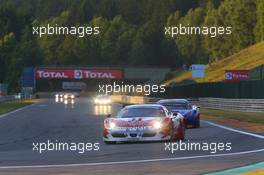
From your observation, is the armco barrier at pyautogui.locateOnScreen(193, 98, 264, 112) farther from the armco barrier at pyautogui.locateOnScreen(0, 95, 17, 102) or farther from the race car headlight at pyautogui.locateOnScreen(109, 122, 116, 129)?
the race car headlight at pyautogui.locateOnScreen(109, 122, 116, 129)

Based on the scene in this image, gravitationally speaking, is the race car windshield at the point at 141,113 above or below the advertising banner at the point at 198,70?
below

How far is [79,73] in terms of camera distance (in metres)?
128

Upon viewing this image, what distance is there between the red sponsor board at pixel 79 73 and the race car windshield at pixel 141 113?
4185 inches

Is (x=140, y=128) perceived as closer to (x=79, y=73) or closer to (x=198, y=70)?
(x=198, y=70)

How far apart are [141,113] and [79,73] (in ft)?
352

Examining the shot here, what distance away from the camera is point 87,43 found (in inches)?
7096

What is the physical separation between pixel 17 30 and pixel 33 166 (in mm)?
140960

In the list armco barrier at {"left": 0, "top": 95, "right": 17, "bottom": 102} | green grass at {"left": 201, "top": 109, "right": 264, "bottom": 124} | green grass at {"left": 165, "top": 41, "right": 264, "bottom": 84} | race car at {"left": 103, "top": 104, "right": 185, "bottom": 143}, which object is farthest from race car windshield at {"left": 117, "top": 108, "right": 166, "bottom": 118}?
green grass at {"left": 165, "top": 41, "right": 264, "bottom": 84}

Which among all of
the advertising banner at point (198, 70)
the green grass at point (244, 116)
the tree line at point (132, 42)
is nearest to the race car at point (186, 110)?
the green grass at point (244, 116)

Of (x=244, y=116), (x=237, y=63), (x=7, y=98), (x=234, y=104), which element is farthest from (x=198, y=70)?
(x=244, y=116)

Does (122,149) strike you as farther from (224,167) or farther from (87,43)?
(87,43)

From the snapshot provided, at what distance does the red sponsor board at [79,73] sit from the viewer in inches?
5074

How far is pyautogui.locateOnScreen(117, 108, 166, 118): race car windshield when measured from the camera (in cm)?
2102

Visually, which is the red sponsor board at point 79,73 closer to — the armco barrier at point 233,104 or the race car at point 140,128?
the armco barrier at point 233,104
